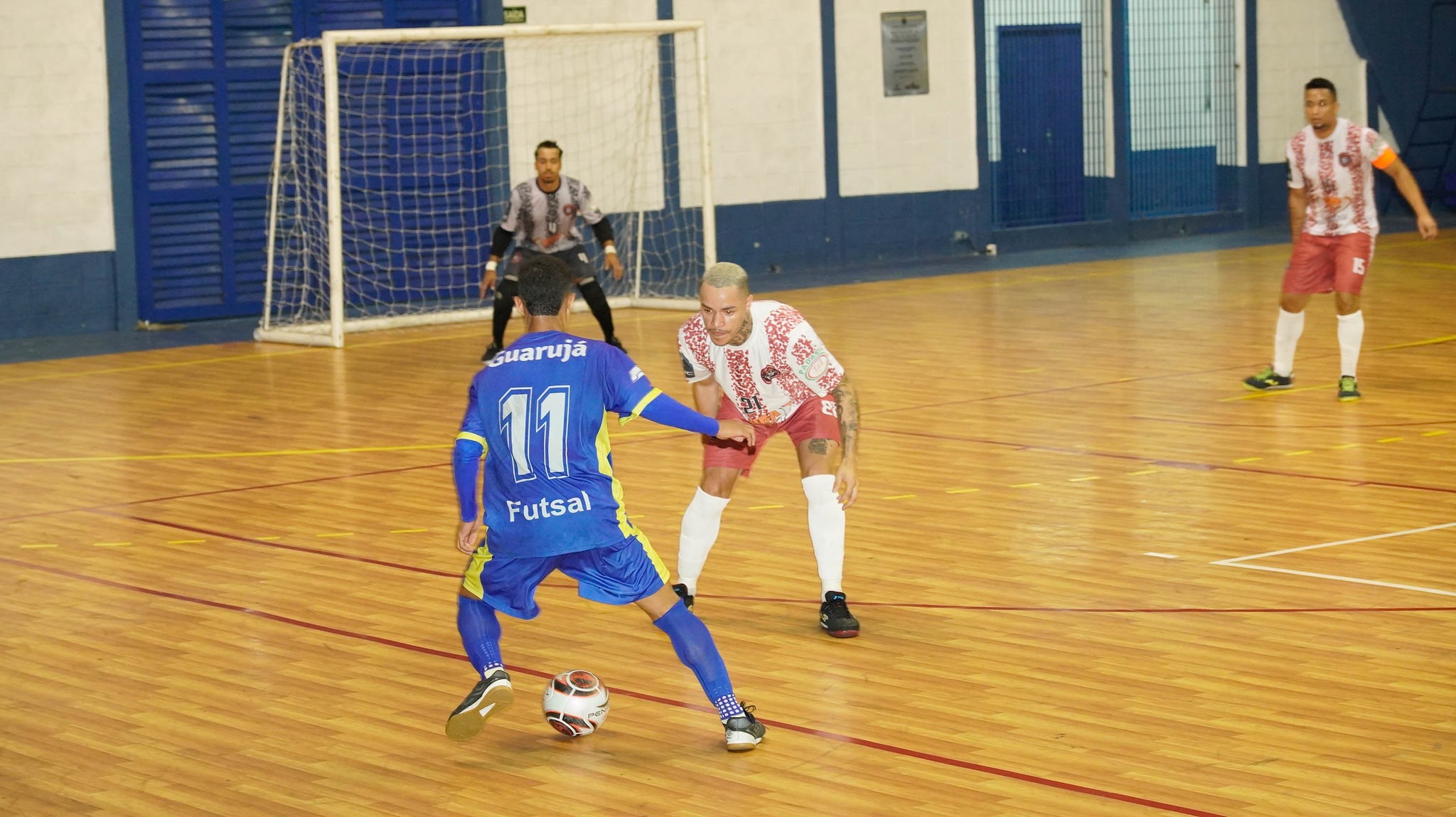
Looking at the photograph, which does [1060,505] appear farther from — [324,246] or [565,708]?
[324,246]

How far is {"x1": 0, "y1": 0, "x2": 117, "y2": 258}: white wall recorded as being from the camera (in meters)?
16.7

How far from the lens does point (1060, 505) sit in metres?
8.41

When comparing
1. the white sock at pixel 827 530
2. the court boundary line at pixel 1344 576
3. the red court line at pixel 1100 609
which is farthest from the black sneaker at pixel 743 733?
the court boundary line at pixel 1344 576

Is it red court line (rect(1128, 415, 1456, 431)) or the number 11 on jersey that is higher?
the number 11 on jersey

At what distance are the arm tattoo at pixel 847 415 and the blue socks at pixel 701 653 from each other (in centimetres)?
121

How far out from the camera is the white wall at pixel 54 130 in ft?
54.9

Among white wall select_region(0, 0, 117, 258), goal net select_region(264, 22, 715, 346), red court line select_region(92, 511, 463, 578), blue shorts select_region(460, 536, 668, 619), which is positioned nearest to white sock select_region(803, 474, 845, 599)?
blue shorts select_region(460, 536, 668, 619)

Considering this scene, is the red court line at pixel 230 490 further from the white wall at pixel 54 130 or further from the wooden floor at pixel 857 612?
the white wall at pixel 54 130

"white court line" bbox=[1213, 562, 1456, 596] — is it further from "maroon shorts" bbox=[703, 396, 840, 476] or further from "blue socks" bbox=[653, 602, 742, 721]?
"blue socks" bbox=[653, 602, 742, 721]

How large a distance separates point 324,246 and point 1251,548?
12.5 meters

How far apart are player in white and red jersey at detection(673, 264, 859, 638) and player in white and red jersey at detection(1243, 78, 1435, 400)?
5.45m

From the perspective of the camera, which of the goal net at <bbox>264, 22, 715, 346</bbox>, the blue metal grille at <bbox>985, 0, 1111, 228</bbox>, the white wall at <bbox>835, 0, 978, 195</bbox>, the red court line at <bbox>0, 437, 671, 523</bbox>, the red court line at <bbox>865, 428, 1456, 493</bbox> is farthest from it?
the blue metal grille at <bbox>985, 0, 1111, 228</bbox>

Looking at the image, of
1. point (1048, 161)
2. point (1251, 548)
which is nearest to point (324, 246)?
point (1048, 161)

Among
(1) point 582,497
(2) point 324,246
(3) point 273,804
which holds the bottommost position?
(3) point 273,804
